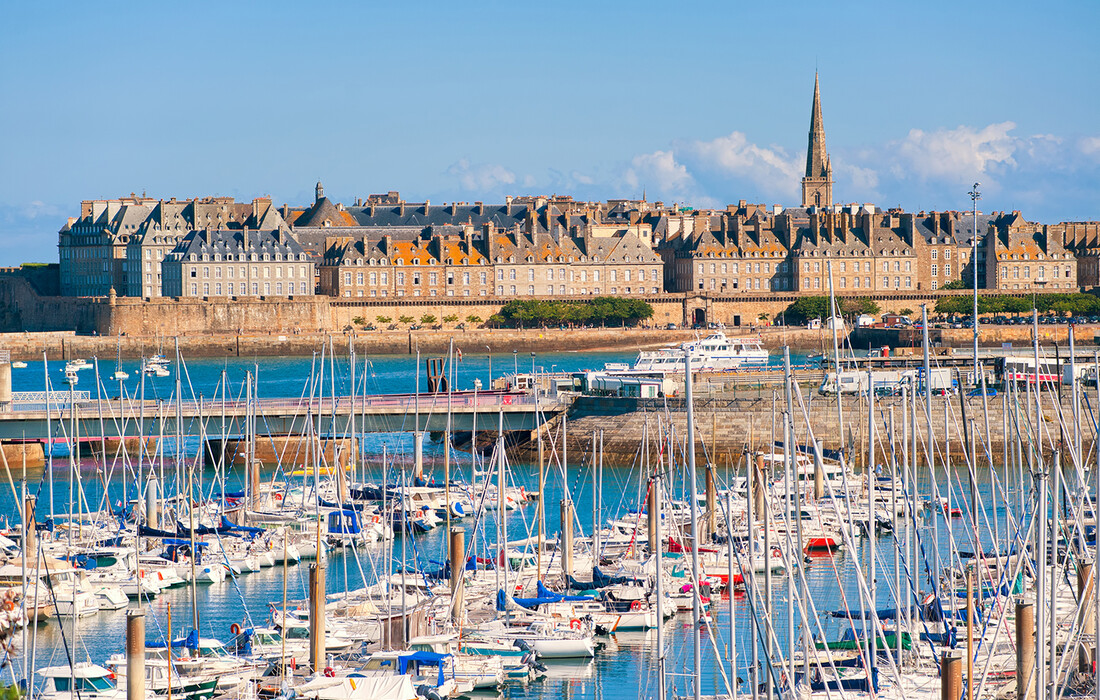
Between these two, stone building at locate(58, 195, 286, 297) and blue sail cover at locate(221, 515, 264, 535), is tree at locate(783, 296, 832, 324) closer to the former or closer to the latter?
stone building at locate(58, 195, 286, 297)

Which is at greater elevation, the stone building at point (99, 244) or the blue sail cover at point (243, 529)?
the stone building at point (99, 244)

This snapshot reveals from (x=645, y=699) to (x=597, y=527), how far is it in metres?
6.51

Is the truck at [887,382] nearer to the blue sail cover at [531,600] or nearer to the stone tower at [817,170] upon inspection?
the blue sail cover at [531,600]

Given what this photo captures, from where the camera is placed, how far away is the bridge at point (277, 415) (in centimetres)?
3850

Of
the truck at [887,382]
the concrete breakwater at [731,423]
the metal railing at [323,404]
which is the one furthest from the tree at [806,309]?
the concrete breakwater at [731,423]

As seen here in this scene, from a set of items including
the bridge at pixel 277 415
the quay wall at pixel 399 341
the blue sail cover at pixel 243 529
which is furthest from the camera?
the quay wall at pixel 399 341

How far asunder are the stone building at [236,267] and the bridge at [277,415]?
4985 centimetres

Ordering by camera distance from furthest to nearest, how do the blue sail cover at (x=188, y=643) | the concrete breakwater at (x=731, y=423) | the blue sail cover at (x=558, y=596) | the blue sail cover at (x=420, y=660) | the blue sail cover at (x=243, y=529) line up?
the concrete breakwater at (x=731, y=423) → the blue sail cover at (x=243, y=529) → the blue sail cover at (x=558, y=596) → the blue sail cover at (x=188, y=643) → the blue sail cover at (x=420, y=660)

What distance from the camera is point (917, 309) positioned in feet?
318

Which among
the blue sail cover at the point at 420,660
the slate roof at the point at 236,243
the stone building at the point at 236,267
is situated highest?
the slate roof at the point at 236,243

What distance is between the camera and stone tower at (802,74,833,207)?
127 meters

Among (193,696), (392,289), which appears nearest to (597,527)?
(193,696)

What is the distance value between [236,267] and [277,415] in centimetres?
5442

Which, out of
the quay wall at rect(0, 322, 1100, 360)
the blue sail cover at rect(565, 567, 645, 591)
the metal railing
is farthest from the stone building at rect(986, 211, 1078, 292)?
the blue sail cover at rect(565, 567, 645, 591)
